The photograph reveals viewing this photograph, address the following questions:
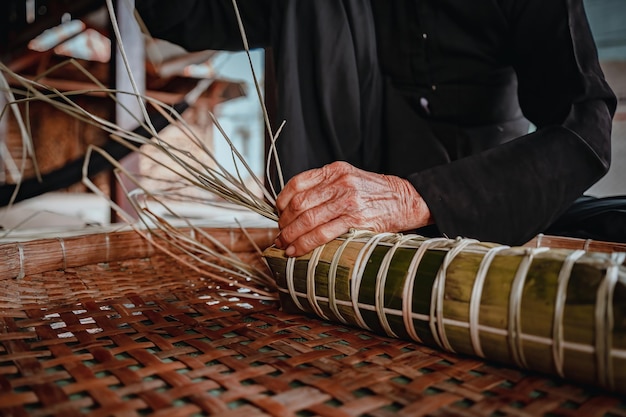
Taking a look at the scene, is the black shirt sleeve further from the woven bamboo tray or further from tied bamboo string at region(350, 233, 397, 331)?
the woven bamboo tray

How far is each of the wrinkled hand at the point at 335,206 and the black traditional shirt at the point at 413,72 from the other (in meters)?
0.45

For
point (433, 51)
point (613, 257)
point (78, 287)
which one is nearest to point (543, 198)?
point (613, 257)

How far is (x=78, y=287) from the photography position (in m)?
0.84

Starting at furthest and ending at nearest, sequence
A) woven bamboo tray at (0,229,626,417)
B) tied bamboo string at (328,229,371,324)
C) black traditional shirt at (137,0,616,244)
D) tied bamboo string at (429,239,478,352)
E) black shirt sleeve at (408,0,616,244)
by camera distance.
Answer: black traditional shirt at (137,0,616,244) < black shirt sleeve at (408,0,616,244) < tied bamboo string at (328,229,371,324) < tied bamboo string at (429,239,478,352) < woven bamboo tray at (0,229,626,417)

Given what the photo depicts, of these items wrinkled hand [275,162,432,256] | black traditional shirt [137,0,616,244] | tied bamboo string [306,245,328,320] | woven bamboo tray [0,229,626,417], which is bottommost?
woven bamboo tray [0,229,626,417]

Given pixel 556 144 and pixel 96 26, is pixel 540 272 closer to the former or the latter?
pixel 556 144

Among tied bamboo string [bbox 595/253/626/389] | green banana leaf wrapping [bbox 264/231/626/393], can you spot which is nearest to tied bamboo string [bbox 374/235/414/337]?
green banana leaf wrapping [bbox 264/231/626/393]

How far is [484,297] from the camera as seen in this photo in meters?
0.53

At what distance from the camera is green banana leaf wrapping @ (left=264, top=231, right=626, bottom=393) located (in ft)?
1.50

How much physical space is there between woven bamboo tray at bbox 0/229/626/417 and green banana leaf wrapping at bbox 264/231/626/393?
0.08 feet

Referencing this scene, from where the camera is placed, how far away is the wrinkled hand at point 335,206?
0.70m

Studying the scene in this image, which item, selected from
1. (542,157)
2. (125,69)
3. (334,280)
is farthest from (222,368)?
(125,69)

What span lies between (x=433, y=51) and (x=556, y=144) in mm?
492

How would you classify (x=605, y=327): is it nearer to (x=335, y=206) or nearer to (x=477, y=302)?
(x=477, y=302)
